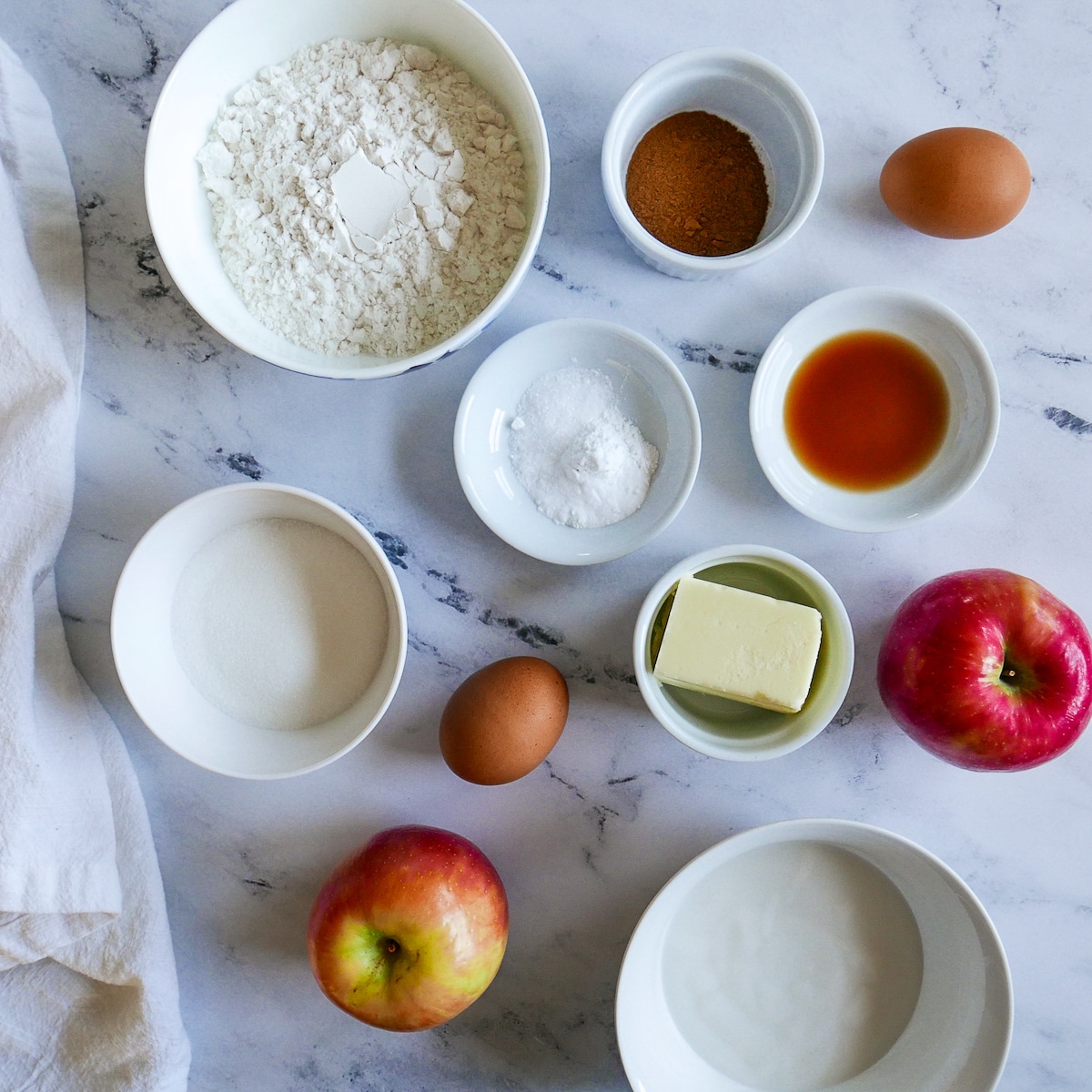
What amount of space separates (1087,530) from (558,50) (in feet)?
2.73

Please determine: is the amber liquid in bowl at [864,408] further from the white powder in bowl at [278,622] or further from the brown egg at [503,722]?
the white powder in bowl at [278,622]

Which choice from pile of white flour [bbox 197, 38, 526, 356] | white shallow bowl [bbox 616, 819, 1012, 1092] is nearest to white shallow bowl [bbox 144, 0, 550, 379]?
pile of white flour [bbox 197, 38, 526, 356]

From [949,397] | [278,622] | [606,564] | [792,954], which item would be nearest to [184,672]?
[278,622]

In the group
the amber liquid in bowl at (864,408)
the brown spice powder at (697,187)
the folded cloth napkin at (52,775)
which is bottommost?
the folded cloth napkin at (52,775)

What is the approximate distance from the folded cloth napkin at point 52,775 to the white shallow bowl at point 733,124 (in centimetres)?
64

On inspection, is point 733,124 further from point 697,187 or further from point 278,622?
point 278,622

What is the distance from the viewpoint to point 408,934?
33.7 inches

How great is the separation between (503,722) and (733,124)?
2.33 ft

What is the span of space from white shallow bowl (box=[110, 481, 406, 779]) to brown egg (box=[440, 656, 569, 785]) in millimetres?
82

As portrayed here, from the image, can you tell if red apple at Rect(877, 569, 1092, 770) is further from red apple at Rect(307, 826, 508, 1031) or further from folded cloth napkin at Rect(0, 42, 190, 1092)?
folded cloth napkin at Rect(0, 42, 190, 1092)

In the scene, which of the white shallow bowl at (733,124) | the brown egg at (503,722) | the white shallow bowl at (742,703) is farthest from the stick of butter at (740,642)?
the white shallow bowl at (733,124)

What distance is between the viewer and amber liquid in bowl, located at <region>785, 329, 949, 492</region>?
93 centimetres

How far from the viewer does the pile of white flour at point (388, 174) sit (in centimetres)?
83

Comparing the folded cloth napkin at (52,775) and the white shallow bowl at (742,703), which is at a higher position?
the white shallow bowl at (742,703)
